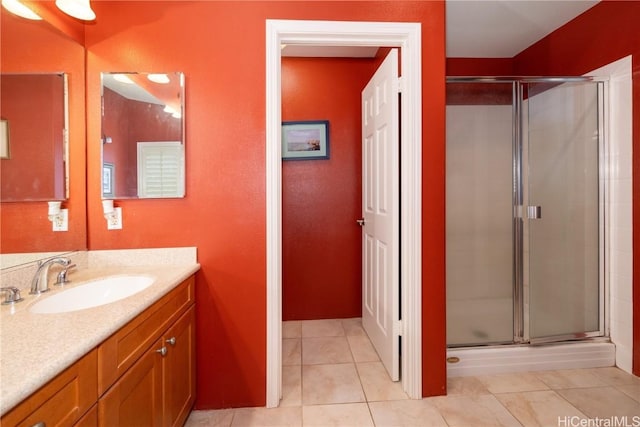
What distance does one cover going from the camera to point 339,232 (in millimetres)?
2629

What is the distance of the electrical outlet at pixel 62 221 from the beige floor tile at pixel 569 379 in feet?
9.44

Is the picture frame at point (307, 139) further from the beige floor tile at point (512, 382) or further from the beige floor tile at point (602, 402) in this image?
the beige floor tile at point (602, 402)

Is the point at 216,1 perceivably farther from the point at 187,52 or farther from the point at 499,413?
the point at 499,413

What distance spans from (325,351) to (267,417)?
71cm

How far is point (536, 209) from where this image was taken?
2139 millimetres

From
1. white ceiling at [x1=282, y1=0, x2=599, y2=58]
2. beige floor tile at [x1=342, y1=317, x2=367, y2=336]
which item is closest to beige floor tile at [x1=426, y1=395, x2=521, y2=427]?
beige floor tile at [x1=342, y1=317, x2=367, y2=336]

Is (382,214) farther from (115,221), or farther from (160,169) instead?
(115,221)

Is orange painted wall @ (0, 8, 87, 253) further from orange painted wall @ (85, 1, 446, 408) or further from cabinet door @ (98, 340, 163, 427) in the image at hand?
cabinet door @ (98, 340, 163, 427)

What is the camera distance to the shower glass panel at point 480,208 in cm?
217

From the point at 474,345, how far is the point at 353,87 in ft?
7.53

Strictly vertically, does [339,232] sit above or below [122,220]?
below

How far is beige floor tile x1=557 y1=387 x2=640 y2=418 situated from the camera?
151cm

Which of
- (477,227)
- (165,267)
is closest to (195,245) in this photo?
(165,267)

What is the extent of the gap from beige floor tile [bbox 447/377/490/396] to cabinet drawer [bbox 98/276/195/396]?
1.61m
